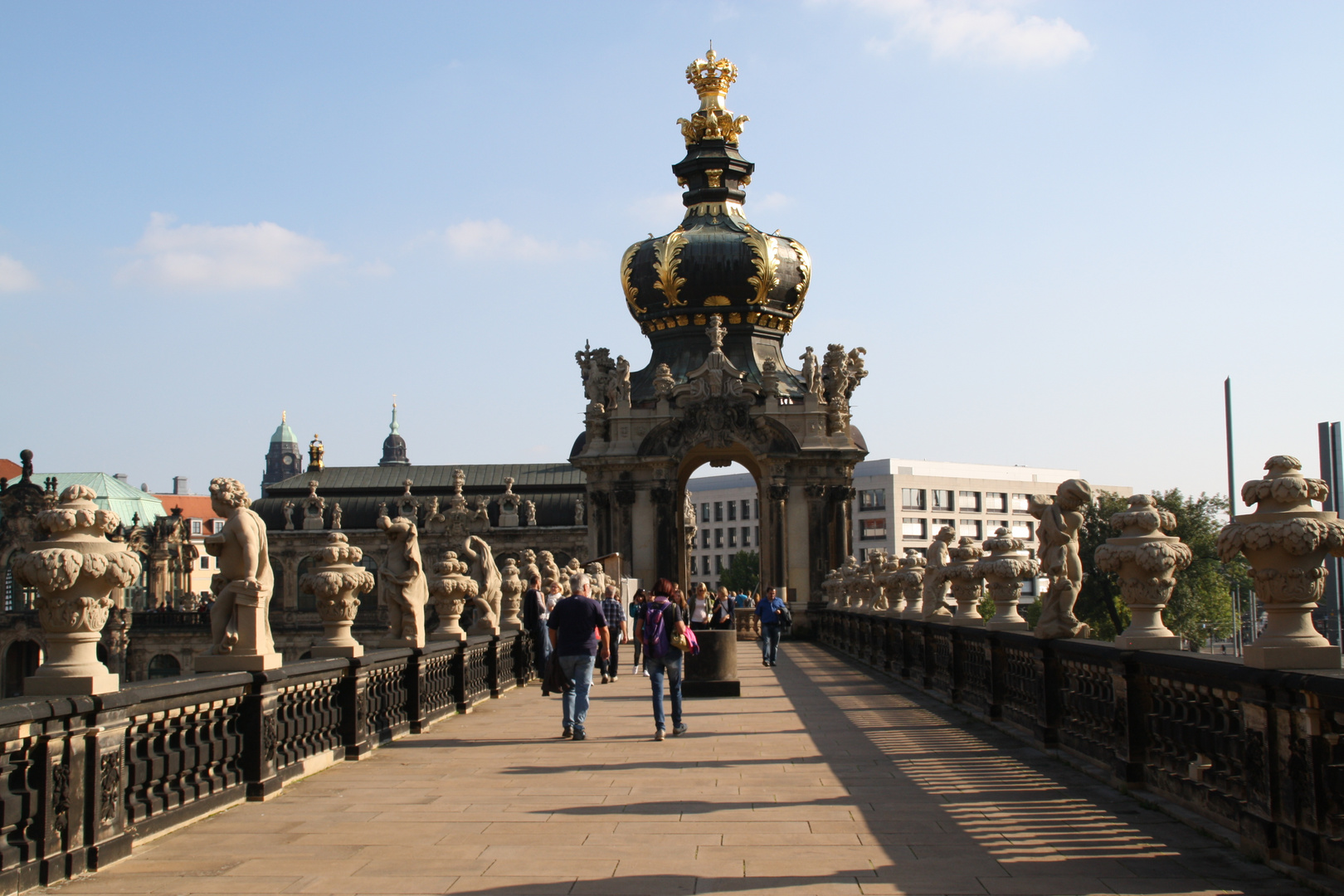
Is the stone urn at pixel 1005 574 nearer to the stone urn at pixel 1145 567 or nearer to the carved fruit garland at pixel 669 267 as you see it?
the stone urn at pixel 1145 567

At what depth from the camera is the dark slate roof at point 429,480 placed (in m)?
84.1

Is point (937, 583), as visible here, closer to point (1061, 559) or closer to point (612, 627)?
point (612, 627)

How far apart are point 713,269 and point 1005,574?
3560cm

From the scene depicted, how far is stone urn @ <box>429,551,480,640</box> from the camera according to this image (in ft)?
62.1

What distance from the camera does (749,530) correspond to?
127 meters

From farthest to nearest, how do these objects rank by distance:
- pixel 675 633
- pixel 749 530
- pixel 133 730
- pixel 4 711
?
pixel 749 530 → pixel 675 633 → pixel 133 730 → pixel 4 711

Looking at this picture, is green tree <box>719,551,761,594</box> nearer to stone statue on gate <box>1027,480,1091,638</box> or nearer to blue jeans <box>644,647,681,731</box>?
blue jeans <box>644,647,681,731</box>

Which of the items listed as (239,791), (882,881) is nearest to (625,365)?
(239,791)

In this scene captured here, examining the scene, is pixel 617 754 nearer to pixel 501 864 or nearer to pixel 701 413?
pixel 501 864

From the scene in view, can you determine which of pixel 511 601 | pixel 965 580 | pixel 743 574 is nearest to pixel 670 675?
pixel 965 580

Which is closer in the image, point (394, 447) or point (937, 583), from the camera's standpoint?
point (937, 583)

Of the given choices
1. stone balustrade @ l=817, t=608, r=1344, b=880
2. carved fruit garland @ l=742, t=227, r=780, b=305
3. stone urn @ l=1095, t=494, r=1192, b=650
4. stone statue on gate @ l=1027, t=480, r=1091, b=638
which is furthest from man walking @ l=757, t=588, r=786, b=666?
carved fruit garland @ l=742, t=227, r=780, b=305

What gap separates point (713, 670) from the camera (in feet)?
67.7

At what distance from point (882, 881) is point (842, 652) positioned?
26967 millimetres
